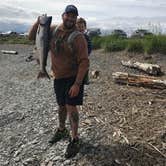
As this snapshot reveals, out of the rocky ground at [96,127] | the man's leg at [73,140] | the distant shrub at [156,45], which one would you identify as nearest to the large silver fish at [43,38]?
the man's leg at [73,140]

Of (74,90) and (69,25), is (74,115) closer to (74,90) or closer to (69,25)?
(74,90)

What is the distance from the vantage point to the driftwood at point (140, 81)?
12.6 metres

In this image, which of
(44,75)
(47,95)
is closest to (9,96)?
(47,95)

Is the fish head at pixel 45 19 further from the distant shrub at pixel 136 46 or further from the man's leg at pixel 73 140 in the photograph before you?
the distant shrub at pixel 136 46

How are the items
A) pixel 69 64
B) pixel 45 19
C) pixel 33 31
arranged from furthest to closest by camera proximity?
pixel 33 31 → pixel 69 64 → pixel 45 19

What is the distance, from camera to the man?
23.1 feet

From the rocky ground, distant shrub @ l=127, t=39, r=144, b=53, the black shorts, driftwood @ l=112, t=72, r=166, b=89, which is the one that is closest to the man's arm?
the black shorts

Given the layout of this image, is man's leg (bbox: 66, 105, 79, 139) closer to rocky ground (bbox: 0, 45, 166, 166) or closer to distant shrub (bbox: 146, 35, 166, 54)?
rocky ground (bbox: 0, 45, 166, 166)

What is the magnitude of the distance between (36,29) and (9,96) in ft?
24.5

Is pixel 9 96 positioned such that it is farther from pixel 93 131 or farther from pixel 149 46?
pixel 149 46

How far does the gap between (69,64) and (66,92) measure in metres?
0.49

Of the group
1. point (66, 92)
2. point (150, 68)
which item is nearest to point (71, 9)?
point (66, 92)

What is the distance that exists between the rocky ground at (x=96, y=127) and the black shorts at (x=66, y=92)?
3.00 feet

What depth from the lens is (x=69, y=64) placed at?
24.1 feet
